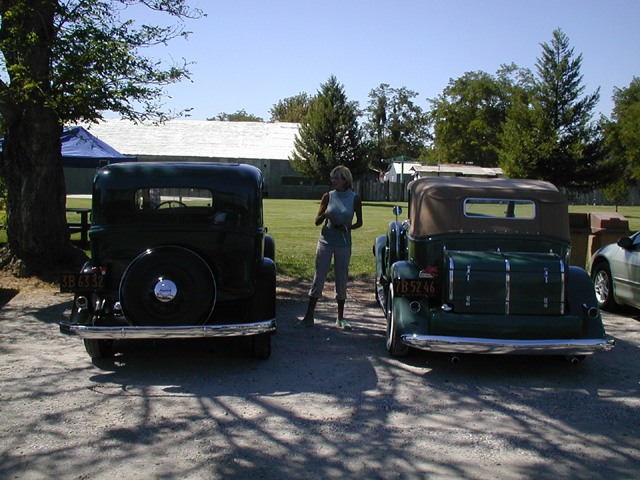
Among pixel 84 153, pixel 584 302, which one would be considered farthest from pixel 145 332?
pixel 84 153

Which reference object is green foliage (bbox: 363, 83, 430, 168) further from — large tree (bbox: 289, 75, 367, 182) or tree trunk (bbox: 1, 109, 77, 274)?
tree trunk (bbox: 1, 109, 77, 274)

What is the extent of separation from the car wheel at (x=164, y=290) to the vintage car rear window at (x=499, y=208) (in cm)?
281

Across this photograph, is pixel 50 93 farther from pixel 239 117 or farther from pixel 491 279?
pixel 239 117

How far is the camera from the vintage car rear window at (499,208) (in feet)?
20.8

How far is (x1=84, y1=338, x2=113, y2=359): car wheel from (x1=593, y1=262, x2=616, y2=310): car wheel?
657 centimetres

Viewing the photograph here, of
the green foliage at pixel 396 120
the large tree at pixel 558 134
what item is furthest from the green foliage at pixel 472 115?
the large tree at pixel 558 134

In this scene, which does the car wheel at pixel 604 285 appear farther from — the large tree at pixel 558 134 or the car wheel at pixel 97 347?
the large tree at pixel 558 134

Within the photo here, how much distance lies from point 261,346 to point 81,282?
175 cm

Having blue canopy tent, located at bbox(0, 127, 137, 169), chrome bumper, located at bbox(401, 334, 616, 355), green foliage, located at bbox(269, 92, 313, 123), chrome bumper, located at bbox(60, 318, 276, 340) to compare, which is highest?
green foliage, located at bbox(269, 92, 313, 123)

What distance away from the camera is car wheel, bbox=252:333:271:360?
5859 mm

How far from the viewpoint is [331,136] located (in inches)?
1747

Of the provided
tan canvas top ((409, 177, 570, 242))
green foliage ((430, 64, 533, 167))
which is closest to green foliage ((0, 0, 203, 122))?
tan canvas top ((409, 177, 570, 242))

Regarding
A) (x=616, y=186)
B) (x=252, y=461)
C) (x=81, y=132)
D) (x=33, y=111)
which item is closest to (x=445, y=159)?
(x=616, y=186)

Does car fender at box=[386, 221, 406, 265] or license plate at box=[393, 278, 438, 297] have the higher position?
car fender at box=[386, 221, 406, 265]
